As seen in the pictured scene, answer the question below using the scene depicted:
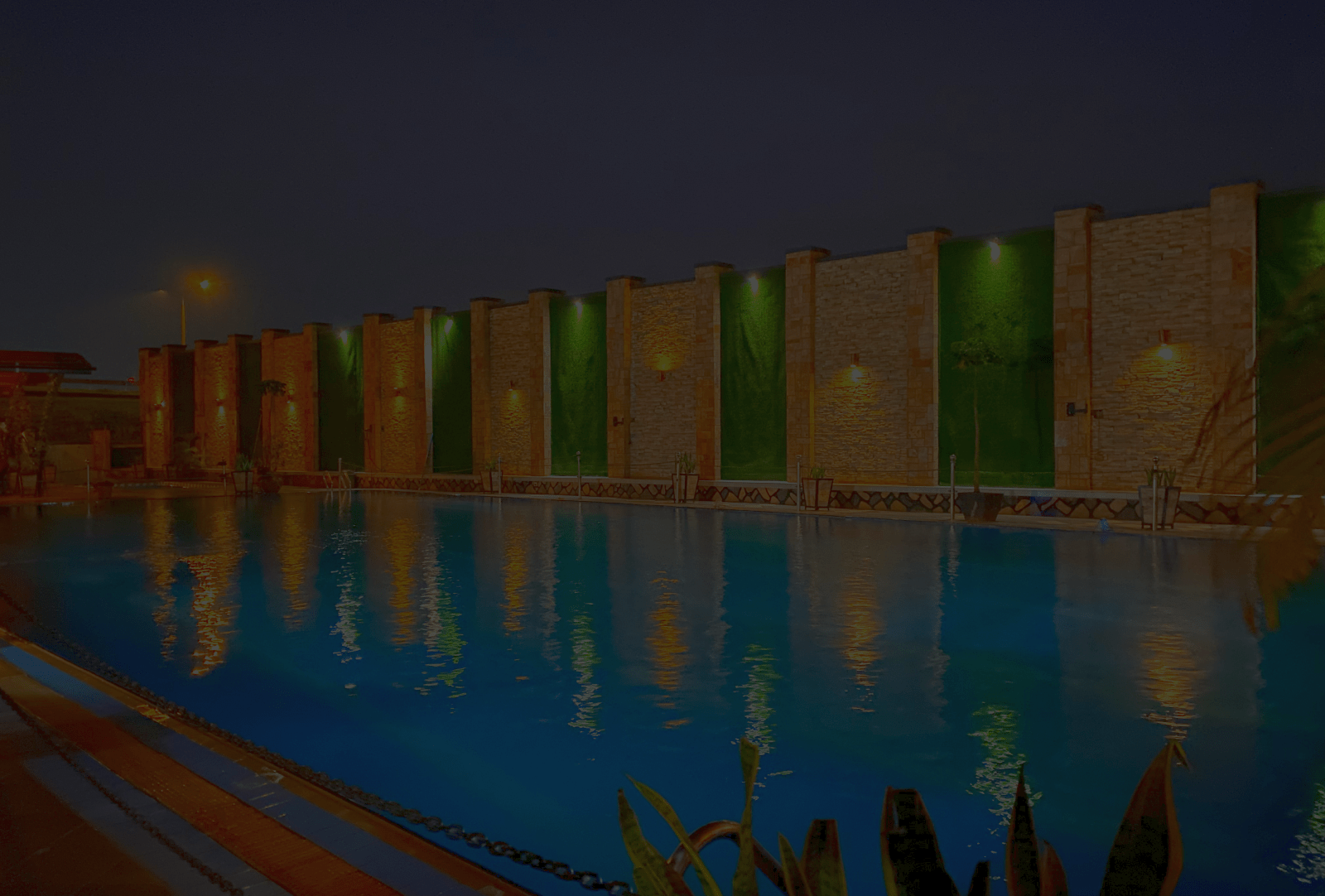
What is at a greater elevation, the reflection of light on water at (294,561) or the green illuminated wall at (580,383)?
the green illuminated wall at (580,383)

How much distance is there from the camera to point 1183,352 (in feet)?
56.2

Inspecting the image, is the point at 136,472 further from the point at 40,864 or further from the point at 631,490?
the point at 40,864

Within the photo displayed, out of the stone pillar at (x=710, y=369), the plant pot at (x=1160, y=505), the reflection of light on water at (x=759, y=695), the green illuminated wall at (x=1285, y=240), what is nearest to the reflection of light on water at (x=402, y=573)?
the reflection of light on water at (x=759, y=695)

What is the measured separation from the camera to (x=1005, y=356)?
62.8 ft

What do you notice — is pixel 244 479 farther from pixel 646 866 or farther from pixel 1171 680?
pixel 646 866

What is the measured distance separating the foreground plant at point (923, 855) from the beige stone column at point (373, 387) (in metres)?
30.3

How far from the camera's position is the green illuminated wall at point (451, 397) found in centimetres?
2859

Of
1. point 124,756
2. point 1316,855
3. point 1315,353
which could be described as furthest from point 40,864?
point 1316,855

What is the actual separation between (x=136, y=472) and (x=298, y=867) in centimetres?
4049

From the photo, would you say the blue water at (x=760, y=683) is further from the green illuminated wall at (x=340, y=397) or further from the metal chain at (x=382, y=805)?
the green illuminated wall at (x=340, y=397)

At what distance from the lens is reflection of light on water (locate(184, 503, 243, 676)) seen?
761cm

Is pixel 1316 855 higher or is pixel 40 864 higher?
pixel 40 864

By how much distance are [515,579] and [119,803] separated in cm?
763

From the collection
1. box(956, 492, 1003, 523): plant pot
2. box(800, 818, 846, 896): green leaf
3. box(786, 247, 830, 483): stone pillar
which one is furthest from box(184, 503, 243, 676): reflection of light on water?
box(956, 492, 1003, 523): plant pot
